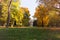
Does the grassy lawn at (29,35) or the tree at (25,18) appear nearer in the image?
the grassy lawn at (29,35)

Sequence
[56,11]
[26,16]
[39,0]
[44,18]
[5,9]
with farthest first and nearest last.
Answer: [26,16], [44,18], [5,9], [56,11], [39,0]

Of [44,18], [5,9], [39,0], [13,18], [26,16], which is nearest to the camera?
[39,0]

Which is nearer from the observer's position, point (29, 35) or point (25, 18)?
point (29, 35)

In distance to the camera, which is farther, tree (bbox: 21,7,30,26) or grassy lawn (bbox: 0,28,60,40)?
tree (bbox: 21,7,30,26)

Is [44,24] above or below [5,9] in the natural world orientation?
below

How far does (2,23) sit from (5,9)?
333 inches

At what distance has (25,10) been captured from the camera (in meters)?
80.4

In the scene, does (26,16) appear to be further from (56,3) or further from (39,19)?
(56,3)

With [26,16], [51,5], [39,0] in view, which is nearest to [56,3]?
[51,5]

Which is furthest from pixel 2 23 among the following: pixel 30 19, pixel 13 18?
pixel 30 19

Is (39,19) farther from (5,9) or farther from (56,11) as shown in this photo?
(56,11)

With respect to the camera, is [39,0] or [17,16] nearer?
[39,0]

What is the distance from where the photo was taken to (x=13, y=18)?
203 ft

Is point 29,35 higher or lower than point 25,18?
lower
